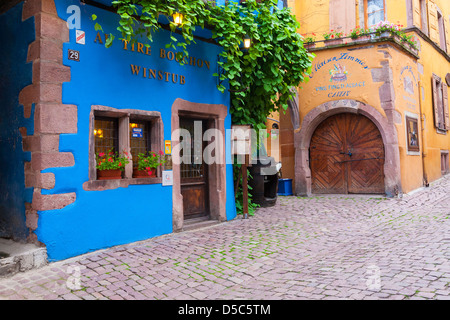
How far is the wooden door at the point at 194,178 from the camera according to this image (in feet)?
22.2

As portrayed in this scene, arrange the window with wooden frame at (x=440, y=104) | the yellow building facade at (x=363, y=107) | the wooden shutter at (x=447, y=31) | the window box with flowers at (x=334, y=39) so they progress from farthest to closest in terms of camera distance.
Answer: the wooden shutter at (x=447, y=31)
the window with wooden frame at (x=440, y=104)
the window box with flowers at (x=334, y=39)
the yellow building facade at (x=363, y=107)

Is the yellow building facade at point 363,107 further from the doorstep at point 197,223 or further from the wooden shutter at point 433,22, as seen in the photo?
the doorstep at point 197,223

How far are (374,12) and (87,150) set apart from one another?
10695mm

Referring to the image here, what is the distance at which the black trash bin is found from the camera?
8.67 meters

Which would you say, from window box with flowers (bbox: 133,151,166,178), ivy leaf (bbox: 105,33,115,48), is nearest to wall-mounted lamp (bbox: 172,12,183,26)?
ivy leaf (bbox: 105,33,115,48)

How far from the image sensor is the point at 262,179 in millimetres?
8719

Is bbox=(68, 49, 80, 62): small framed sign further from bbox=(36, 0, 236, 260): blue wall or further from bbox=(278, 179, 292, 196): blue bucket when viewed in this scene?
bbox=(278, 179, 292, 196): blue bucket

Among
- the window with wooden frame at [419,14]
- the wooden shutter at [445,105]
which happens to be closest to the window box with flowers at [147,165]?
the window with wooden frame at [419,14]

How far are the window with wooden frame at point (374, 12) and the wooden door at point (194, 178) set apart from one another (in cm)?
788

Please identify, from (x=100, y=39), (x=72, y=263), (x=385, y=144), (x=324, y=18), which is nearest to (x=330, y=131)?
(x=385, y=144)

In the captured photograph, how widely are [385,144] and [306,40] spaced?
379 centimetres

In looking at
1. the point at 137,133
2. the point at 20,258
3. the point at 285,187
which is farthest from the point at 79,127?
the point at 285,187

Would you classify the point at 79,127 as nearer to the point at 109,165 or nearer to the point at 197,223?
the point at 109,165

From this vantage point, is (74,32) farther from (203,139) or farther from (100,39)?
(203,139)
